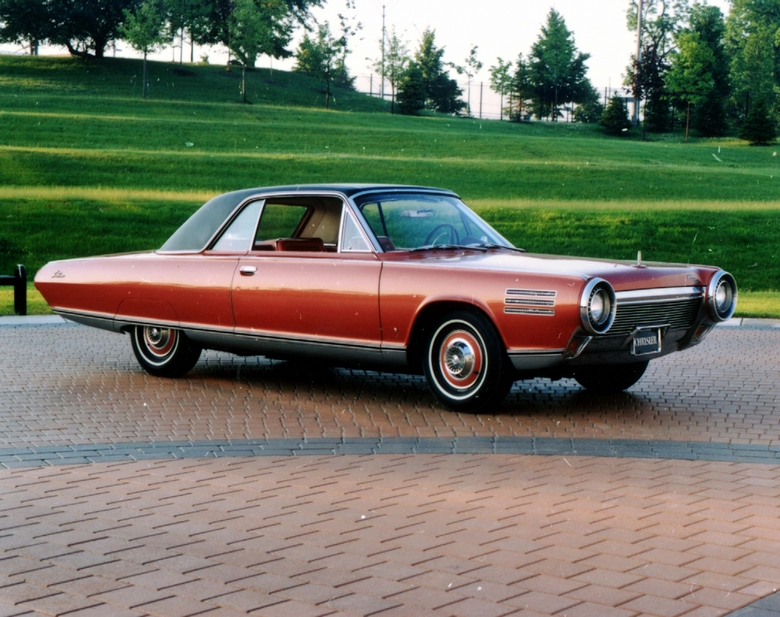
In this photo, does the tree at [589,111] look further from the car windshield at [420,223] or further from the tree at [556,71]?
the car windshield at [420,223]

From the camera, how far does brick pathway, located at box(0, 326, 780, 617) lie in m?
4.15

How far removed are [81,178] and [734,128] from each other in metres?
55.5

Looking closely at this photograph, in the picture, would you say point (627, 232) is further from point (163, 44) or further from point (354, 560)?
point (163, 44)

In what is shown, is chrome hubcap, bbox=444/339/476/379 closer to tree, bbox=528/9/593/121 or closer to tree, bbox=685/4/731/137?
tree, bbox=685/4/731/137

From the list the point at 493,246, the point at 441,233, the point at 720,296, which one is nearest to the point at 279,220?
the point at 441,233

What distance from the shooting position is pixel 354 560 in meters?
4.56

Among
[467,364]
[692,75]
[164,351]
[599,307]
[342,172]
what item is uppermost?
[692,75]

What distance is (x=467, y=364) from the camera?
7.75 meters

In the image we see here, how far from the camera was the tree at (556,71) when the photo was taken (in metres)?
79.0

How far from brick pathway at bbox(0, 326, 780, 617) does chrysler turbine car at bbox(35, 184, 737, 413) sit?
17.7 inches

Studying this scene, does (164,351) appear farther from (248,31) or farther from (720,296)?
(248,31)

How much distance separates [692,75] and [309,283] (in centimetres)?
6049

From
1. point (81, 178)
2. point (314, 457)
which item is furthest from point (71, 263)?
point (81, 178)

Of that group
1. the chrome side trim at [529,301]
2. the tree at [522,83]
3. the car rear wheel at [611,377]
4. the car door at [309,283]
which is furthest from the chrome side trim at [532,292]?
the tree at [522,83]
